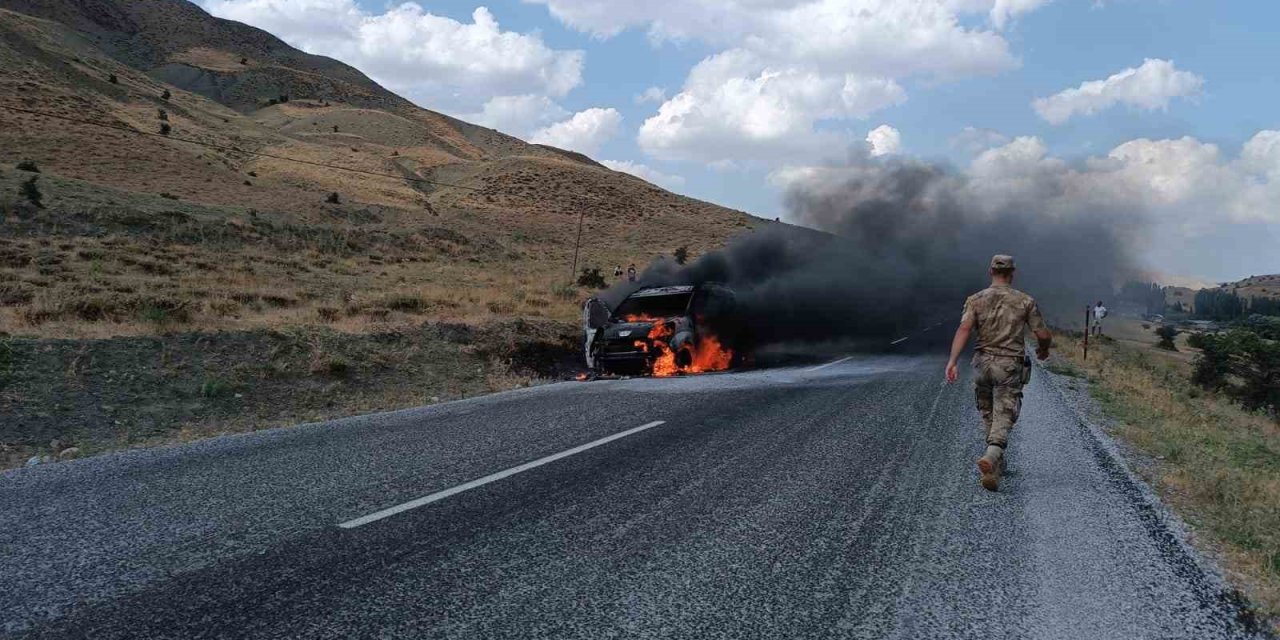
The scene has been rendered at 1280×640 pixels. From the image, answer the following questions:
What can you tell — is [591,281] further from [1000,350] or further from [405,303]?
[1000,350]

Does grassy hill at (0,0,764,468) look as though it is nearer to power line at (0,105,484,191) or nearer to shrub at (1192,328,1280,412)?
power line at (0,105,484,191)

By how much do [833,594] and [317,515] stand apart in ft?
10.6

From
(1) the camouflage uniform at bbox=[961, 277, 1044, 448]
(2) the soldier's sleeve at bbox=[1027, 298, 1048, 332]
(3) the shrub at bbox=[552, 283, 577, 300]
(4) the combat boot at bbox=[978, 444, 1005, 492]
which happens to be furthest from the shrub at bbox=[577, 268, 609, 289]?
(4) the combat boot at bbox=[978, 444, 1005, 492]

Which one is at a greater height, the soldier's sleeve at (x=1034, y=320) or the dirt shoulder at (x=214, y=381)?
the soldier's sleeve at (x=1034, y=320)

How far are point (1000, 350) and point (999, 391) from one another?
0.33 metres

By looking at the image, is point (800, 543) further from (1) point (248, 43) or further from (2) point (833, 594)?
(1) point (248, 43)

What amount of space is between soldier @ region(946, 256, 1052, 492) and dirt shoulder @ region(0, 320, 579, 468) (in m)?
7.28

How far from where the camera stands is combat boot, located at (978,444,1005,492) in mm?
5352

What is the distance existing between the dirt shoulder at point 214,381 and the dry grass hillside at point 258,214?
1.10 meters

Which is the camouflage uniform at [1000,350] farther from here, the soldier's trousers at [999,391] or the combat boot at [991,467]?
the combat boot at [991,467]

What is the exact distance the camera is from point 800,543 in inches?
167

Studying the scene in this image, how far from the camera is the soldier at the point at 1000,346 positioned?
5668 mm

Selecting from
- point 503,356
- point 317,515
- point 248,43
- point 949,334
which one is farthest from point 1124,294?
point 248,43

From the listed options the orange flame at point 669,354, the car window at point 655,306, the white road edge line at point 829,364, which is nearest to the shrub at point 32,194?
the car window at point 655,306
